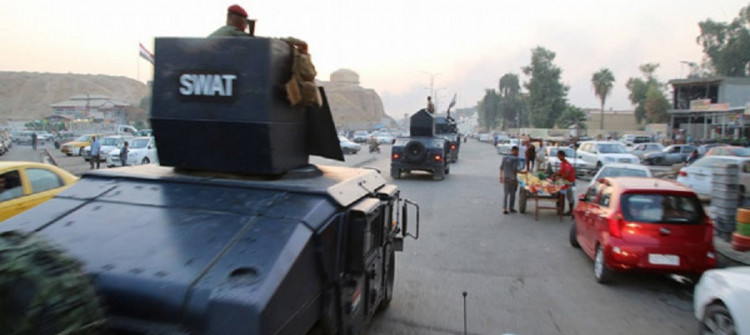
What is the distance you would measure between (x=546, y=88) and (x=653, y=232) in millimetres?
70422

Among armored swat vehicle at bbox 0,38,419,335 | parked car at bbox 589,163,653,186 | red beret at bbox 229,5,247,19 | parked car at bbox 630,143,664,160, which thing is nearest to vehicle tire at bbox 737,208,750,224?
parked car at bbox 589,163,653,186

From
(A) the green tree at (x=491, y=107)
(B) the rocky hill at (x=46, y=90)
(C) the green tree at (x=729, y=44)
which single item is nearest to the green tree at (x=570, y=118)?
(C) the green tree at (x=729, y=44)

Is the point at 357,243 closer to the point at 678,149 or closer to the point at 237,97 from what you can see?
the point at 237,97

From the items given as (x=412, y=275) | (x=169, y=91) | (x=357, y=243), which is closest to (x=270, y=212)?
(x=357, y=243)

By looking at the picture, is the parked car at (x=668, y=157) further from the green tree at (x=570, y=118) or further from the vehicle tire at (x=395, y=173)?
the green tree at (x=570, y=118)

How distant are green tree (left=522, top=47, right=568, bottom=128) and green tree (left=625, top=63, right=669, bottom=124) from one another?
13.1 meters

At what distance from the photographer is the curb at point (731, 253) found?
301 inches

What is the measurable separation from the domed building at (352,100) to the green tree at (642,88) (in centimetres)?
5282

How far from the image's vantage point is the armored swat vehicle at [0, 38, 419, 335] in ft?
6.38

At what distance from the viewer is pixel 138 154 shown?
23.5m

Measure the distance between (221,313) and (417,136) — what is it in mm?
19172

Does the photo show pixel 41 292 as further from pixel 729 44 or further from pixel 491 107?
pixel 491 107

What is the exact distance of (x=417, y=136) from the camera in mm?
21094

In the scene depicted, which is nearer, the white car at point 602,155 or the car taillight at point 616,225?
the car taillight at point 616,225
